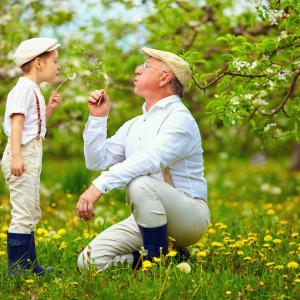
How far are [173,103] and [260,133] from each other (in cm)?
116

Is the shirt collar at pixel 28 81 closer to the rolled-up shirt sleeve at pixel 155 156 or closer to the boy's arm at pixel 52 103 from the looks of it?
the boy's arm at pixel 52 103

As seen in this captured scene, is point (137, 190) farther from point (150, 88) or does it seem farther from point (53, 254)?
point (53, 254)

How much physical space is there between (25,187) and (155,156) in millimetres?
712

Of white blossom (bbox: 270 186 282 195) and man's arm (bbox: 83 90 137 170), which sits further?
white blossom (bbox: 270 186 282 195)

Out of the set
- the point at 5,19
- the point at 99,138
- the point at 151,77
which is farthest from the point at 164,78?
the point at 5,19

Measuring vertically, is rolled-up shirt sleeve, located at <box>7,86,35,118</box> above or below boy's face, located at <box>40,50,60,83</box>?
below

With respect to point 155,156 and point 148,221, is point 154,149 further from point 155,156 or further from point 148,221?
point 148,221

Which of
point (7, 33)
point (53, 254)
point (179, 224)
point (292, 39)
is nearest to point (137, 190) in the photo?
point (179, 224)

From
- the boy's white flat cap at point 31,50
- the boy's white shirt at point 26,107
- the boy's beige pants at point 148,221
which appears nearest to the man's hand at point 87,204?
the boy's beige pants at point 148,221

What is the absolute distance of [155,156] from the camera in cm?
368

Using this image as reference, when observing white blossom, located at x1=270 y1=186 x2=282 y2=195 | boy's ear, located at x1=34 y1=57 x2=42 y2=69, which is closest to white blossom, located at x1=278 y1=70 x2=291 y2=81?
boy's ear, located at x1=34 y1=57 x2=42 y2=69

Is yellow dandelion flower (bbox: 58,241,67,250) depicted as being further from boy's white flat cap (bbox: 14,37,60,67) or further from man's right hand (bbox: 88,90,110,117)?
boy's white flat cap (bbox: 14,37,60,67)

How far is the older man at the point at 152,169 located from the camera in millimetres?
3645

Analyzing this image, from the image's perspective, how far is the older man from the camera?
3645mm
